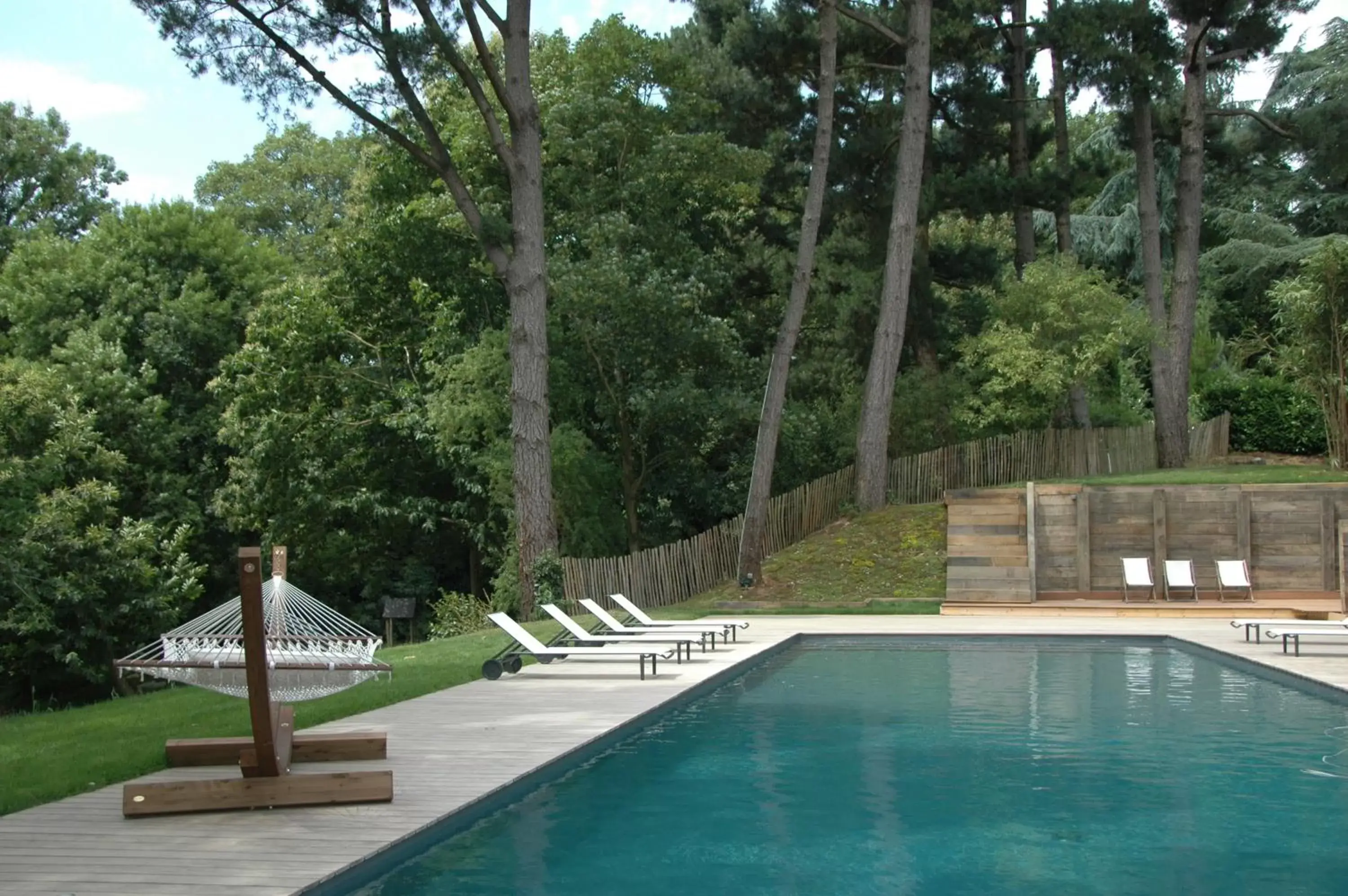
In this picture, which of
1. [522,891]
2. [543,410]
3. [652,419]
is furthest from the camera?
[652,419]

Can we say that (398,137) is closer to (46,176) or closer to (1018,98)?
(1018,98)

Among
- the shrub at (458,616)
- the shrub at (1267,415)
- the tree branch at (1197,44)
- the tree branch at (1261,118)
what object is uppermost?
the tree branch at (1197,44)

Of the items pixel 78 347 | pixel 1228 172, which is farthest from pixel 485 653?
pixel 1228 172

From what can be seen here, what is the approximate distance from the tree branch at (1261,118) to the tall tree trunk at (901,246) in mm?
6568

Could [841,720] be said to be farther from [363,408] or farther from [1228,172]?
[1228,172]

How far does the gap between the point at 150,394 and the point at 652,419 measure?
12367mm

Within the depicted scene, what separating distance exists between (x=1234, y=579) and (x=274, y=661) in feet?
53.4

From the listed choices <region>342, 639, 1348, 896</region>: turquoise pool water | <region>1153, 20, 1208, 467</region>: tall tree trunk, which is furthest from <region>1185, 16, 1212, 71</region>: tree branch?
<region>342, 639, 1348, 896</region>: turquoise pool water

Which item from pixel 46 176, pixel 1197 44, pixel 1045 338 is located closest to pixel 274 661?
pixel 1045 338

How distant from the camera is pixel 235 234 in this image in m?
32.7

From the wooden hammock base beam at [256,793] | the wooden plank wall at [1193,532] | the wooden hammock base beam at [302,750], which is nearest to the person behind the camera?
the wooden hammock base beam at [256,793]

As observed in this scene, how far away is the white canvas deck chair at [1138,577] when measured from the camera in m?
20.0

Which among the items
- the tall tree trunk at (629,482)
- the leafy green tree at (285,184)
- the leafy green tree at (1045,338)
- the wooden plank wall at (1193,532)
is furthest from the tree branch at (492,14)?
the leafy green tree at (285,184)

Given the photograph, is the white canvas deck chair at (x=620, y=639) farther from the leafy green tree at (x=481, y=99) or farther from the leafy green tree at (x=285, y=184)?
the leafy green tree at (x=285, y=184)
